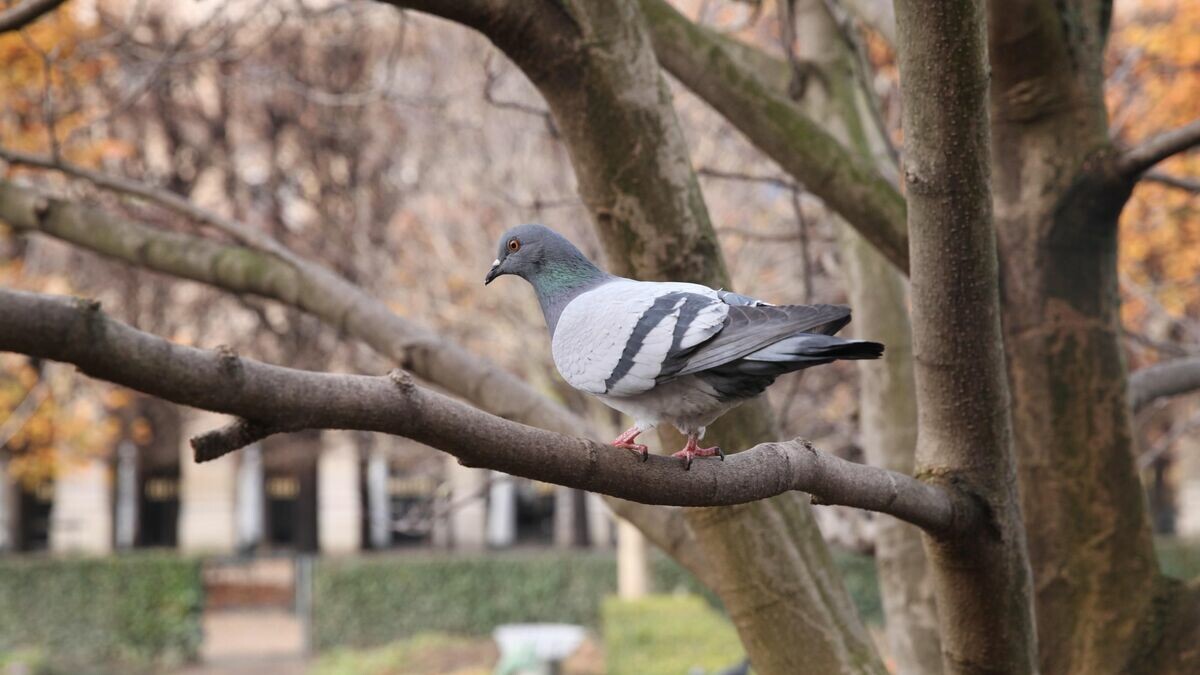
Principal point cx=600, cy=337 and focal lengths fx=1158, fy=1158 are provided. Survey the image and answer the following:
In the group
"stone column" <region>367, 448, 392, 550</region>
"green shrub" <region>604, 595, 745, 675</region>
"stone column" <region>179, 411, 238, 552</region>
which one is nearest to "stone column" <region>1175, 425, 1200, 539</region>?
"green shrub" <region>604, 595, 745, 675</region>

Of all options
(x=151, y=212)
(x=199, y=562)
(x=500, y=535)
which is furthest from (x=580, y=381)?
(x=500, y=535)

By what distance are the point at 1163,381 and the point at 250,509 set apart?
74.2 ft

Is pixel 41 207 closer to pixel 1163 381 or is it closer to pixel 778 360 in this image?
pixel 778 360

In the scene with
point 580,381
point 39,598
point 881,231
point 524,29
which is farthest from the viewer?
point 39,598

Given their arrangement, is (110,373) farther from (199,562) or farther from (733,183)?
(199,562)

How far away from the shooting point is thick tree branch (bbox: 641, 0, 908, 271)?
124 inches

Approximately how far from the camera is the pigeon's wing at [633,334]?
2162 mm

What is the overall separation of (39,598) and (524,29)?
1466 centimetres

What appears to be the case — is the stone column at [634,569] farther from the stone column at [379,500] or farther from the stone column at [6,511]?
the stone column at [6,511]

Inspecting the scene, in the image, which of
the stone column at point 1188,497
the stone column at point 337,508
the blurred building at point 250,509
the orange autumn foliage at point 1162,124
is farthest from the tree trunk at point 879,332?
the stone column at point 337,508

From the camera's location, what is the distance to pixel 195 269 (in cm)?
402

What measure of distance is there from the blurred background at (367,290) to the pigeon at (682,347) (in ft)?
12.0

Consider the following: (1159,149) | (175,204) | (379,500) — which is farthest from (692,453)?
(379,500)

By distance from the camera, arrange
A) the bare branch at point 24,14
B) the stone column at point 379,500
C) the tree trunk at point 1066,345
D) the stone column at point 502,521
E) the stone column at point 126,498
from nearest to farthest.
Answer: the tree trunk at point 1066,345, the bare branch at point 24,14, the stone column at point 126,498, the stone column at point 379,500, the stone column at point 502,521
